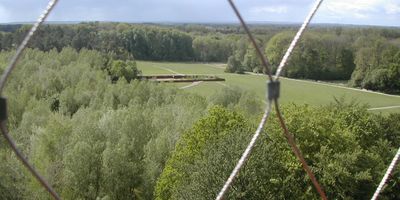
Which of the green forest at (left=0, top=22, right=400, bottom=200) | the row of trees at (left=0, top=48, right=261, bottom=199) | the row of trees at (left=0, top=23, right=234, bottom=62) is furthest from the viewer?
the row of trees at (left=0, top=23, right=234, bottom=62)

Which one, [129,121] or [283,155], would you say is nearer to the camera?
[283,155]

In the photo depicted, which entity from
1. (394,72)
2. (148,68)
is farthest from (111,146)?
(148,68)

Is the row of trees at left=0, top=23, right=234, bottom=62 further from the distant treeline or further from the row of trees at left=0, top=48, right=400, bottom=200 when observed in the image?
the row of trees at left=0, top=48, right=400, bottom=200

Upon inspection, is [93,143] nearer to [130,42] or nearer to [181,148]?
[181,148]

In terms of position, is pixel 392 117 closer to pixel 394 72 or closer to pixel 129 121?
pixel 129 121

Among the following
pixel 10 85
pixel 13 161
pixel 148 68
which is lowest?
pixel 148 68

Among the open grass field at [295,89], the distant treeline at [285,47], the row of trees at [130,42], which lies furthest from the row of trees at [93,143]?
the row of trees at [130,42]

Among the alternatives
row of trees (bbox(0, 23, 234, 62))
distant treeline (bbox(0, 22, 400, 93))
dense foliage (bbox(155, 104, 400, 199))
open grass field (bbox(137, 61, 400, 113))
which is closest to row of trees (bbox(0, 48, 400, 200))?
dense foliage (bbox(155, 104, 400, 199))
